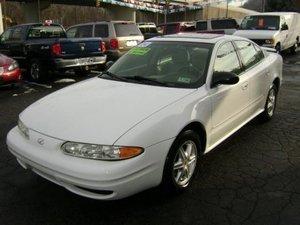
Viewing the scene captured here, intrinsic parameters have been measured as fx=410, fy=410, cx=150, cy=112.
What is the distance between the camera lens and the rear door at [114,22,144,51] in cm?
1336

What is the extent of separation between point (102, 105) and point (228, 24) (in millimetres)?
16665

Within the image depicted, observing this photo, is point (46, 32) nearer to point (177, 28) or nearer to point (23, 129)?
point (23, 129)

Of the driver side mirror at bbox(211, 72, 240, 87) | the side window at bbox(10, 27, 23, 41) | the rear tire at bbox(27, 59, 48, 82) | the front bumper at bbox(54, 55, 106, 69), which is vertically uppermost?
the driver side mirror at bbox(211, 72, 240, 87)

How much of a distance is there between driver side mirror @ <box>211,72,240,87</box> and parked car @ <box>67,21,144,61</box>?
29.2ft

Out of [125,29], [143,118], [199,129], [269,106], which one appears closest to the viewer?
[143,118]

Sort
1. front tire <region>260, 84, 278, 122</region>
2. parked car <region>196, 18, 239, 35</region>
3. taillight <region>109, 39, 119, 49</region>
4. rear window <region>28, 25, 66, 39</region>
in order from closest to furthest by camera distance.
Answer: front tire <region>260, 84, 278, 122</region>
rear window <region>28, 25, 66, 39</region>
taillight <region>109, 39, 119, 49</region>
parked car <region>196, 18, 239, 35</region>

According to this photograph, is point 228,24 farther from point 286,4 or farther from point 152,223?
point 286,4

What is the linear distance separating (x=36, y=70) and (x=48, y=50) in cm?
92

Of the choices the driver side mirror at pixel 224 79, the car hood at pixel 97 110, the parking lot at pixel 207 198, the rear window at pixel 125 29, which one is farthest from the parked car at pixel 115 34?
the driver side mirror at pixel 224 79

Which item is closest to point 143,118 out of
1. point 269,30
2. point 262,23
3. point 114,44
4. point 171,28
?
point 114,44

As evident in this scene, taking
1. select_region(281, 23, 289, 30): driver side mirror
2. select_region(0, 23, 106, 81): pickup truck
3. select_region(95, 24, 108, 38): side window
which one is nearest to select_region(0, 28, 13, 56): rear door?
select_region(0, 23, 106, 81): pickup truck

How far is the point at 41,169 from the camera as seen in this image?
3.71m

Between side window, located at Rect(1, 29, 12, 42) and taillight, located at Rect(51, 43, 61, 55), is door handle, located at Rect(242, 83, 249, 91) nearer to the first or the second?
taillight, located at Rect(51, 43, 61, 55)

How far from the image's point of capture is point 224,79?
4.52 meters
